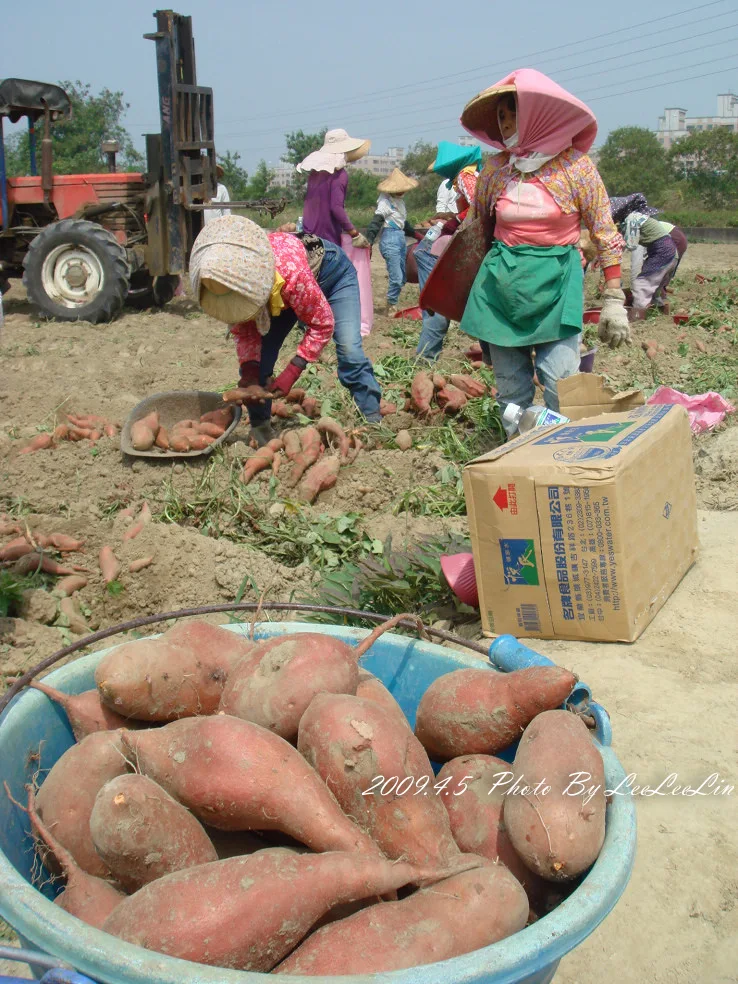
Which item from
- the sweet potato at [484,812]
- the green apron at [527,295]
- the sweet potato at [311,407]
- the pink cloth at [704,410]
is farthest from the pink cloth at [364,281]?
the sweet potato at [484,812]

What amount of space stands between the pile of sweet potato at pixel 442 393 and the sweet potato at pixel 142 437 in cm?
180

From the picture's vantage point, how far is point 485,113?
4.10 metres

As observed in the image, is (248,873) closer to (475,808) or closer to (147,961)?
(147,961)

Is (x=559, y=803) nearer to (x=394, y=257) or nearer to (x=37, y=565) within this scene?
(x=37, y=565)

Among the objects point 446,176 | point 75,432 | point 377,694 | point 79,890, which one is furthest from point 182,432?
point 79,890

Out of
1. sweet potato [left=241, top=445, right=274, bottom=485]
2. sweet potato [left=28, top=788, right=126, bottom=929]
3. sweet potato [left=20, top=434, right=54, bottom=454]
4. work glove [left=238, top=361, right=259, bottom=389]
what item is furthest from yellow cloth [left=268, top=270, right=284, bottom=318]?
sweet potato [left=28, top=788, right=126, bottom=929]

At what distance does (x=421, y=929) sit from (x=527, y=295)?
3.09m

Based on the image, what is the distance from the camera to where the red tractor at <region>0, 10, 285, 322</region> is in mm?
9984

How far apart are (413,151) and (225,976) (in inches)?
1832

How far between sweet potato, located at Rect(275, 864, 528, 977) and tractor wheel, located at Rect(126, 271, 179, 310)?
10427 millimetres

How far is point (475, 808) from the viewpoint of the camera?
5.35 ft

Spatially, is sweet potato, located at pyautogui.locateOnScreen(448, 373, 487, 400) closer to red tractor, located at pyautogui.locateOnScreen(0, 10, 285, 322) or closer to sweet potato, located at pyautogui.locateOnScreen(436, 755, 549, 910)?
sweet potato, located at pyautogui.locateOnScreen(436, 755, 549, 910)

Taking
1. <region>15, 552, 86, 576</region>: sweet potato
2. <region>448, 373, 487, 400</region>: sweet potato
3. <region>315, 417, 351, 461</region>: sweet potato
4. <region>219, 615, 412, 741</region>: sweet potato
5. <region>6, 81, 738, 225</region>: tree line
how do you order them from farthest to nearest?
<region>6, 81, 738, 225</region>: tree line, <region>448, 373, 487, 400</region>: sweet potato, <region>315, 417, 351, 461</region>: sweet potato, <region>15, 552, 86, 576</region>: sweet potato, <region>219, 615, 412, 741</region>: sweet potato

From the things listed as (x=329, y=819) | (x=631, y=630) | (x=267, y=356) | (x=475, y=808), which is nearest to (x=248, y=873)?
(x=329, y=819)
